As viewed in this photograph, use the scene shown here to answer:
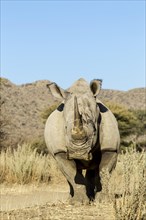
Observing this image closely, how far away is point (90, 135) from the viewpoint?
7.68 meters

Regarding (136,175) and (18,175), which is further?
(18,175)

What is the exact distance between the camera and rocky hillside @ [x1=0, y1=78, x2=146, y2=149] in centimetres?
5009

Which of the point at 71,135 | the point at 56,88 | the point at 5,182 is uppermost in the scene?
the point at 56,88

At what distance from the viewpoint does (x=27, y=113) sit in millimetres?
55875

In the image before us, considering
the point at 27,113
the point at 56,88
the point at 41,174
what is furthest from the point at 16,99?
the point at 56,88

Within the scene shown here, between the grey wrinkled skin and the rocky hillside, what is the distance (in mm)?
35526

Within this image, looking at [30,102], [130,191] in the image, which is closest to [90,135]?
[130,191]

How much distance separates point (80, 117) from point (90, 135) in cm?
39

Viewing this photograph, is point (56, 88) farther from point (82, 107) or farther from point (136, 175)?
point (136, 175)

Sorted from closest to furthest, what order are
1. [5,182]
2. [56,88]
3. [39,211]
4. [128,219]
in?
[128,219] → [39,211] → [56,88] → [5,182]

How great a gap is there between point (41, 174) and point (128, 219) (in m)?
8.87

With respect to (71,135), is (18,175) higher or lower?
lower

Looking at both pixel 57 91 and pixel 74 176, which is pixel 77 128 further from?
pixel 57 91

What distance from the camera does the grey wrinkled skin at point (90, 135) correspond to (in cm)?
809
